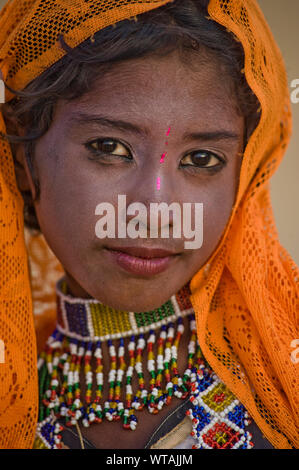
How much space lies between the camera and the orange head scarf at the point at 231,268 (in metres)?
1.03

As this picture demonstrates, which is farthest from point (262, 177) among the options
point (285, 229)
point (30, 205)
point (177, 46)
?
point (285, 229)

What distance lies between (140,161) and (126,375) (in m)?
0.46

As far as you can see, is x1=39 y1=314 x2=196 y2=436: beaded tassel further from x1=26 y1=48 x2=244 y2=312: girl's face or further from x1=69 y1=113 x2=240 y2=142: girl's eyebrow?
x1=69 y1=113 x2=240 y2=142: girl's eyebrow

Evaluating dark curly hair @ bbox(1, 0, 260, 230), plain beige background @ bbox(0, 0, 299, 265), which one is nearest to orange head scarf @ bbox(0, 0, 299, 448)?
dark curly hair @ bbox(1, 0, 260, 230)

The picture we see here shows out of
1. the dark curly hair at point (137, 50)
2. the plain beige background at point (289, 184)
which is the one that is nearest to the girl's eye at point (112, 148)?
the dark curly hair at point (137, 50)

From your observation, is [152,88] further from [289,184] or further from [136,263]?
[289,184]

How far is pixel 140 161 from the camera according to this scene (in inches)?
39.4

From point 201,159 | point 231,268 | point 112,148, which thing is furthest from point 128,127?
point 231,268

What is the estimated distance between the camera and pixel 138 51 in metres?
0.99

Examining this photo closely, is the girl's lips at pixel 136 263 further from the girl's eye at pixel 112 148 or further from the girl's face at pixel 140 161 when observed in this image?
the girl's eye at pixel 112 148

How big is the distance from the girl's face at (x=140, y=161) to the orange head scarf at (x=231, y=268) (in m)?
0.07

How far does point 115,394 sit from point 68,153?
0.51m

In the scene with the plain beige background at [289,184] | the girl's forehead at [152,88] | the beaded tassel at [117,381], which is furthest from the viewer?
the plain beige background at [289,184]

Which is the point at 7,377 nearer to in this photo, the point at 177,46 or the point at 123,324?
the point at 123,324
